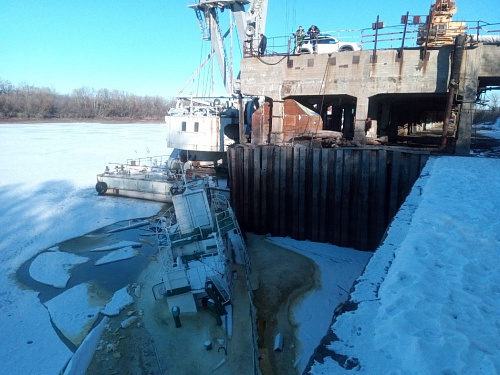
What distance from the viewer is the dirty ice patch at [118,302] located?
8438 mm

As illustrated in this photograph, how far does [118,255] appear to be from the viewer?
1188cm

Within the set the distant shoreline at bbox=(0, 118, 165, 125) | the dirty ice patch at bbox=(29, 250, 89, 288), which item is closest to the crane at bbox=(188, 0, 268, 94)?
the dirty ice patch at bbox=(29, 250, 89, 288)

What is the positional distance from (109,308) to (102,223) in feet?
24.1

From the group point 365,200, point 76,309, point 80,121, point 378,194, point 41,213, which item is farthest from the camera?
point 80,121

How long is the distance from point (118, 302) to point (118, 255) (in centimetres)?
332

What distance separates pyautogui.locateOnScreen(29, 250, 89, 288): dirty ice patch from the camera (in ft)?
33.1

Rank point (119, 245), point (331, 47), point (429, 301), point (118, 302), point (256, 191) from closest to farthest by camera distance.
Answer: point (429, 301), point (118, 302), point (119, 245), point (256, 191), point (331, 47)

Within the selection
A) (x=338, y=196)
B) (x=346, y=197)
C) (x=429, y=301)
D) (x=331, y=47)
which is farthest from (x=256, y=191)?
(x=429, y=301)

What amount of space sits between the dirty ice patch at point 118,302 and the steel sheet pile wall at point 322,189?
5680 millimetres

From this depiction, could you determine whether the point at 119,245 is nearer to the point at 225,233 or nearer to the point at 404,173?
the point at 225,233

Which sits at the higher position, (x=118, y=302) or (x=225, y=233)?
(x=225, y=233)

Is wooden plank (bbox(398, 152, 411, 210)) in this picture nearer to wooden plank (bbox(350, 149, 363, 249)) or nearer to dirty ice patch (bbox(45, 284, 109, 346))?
wooden plank (bbox(350, 149, 363, 249))

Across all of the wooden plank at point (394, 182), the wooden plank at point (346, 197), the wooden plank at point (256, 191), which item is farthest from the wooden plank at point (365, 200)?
the wooden plank at point (256, 191)

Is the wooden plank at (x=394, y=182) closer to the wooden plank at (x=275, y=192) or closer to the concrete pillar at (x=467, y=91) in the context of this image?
the concrete pillar at (x=467, y=91)
